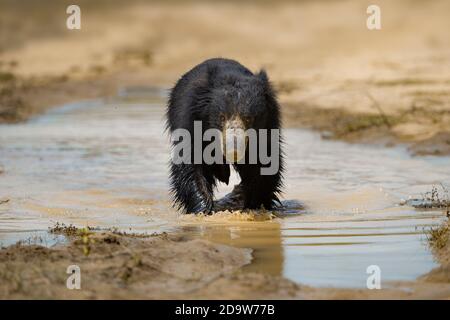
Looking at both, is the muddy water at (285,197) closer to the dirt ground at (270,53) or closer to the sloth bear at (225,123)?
the sloth bear at (225,123)

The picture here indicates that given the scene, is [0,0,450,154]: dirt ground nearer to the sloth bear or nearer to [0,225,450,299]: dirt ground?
the sloth bear

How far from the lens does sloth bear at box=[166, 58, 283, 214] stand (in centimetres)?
767

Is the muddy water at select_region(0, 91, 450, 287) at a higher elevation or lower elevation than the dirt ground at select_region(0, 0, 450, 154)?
lower

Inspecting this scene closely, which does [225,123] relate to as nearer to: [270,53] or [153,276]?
[153,276]

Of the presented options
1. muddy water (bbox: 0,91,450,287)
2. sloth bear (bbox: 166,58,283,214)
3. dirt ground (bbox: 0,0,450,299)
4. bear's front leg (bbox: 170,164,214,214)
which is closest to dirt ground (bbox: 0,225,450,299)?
dirt ground (bbox: 0,0,450,299)

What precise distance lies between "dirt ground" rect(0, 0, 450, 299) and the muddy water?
37 centimetres

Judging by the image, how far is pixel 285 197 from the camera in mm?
9633

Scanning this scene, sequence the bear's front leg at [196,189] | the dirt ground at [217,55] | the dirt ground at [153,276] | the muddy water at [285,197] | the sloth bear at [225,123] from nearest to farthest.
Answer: the dirt ground at [153,276], the dirt ground at [217,55], the muddy water at [285,197], the sloth bear at [225,123], the bear's front leg at [196,189]

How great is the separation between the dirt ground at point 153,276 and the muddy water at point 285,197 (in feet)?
0.83

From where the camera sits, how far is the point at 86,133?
15.5 meters

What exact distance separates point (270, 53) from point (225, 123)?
29078 mm

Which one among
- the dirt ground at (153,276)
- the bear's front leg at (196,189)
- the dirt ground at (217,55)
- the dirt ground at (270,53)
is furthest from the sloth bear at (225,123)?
the dirt ground at (270,53)

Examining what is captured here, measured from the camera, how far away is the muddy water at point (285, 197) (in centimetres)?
652
